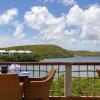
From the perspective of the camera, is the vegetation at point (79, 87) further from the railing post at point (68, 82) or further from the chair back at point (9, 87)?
the chair back at point (9, 87)

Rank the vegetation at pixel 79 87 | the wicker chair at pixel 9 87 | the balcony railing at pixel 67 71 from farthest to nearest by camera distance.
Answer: the vegetation at pixel 79 87 → the balcony railing at pixel 67 71 → the wicker chair at pixel 9 87

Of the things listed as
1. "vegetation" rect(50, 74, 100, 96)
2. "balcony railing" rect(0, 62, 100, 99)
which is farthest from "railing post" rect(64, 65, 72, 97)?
"vegetation" rect(50, 74, 100, 96)

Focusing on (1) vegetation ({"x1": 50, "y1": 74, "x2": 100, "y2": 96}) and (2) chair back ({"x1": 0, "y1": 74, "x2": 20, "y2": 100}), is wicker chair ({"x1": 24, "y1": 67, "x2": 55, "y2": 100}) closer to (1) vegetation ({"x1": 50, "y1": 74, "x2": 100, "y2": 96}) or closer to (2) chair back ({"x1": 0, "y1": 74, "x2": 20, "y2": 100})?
(2) chair back ({"x1": 0, "y1": 74, "x2": 20, "y2": 100})

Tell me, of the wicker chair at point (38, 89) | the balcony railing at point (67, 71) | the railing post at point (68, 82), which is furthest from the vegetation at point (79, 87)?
the wicker chair at point (38, 89)

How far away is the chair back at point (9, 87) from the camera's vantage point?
626cm

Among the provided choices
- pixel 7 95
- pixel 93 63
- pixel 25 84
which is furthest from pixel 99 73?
pixel 7 95

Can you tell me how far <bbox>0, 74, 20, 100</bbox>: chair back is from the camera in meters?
6.26

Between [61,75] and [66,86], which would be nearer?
[66,86]

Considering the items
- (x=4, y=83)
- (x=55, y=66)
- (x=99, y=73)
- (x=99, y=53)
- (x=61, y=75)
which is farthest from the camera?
(x=99, y=53)

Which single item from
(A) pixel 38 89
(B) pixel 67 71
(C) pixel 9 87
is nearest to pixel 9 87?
(C) pixel 9 87

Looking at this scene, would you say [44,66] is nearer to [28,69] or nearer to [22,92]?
[28,69]

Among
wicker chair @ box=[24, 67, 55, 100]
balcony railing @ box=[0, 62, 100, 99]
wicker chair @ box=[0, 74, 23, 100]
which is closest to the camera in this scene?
wicker chair @ box=[0, 74, 23, 100]

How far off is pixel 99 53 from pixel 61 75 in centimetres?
1816

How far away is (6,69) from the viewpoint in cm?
698
